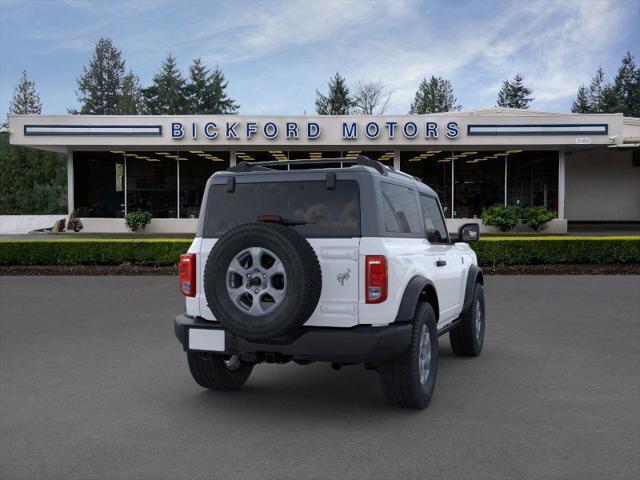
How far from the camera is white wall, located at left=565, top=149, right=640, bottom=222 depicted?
121 feet

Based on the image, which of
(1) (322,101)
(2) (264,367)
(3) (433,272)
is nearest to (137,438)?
(2) (264,367)

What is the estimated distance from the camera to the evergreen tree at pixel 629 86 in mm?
80125

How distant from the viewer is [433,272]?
18.6ft

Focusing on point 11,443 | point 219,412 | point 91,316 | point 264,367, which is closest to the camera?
point 11,443

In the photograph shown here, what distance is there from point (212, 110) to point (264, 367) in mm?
70459

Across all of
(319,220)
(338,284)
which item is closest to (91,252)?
(319,220)

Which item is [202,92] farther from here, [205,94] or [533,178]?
[533,178]

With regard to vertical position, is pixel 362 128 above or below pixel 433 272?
above

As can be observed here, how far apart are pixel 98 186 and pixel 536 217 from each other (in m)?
19.2

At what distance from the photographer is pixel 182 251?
16.7 meters

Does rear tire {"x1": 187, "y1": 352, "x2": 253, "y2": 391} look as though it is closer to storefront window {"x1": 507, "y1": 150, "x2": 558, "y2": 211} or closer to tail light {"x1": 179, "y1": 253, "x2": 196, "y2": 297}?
tail light {"x1": 179, "y1": 253, "x2": 196, "y2": 297}

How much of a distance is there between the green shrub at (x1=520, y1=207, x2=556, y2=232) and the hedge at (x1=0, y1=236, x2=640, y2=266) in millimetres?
10332

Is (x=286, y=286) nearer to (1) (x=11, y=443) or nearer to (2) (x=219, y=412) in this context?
(2) (x=219, y=412)

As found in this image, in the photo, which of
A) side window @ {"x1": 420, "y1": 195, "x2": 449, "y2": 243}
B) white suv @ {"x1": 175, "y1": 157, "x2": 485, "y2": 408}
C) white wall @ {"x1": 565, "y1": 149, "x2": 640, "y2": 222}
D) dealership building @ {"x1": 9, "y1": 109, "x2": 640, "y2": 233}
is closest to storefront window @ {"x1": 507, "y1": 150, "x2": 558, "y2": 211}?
dealership building @ {"x1": 9, "y1": 109, "x2": 640, "y2": 233}
